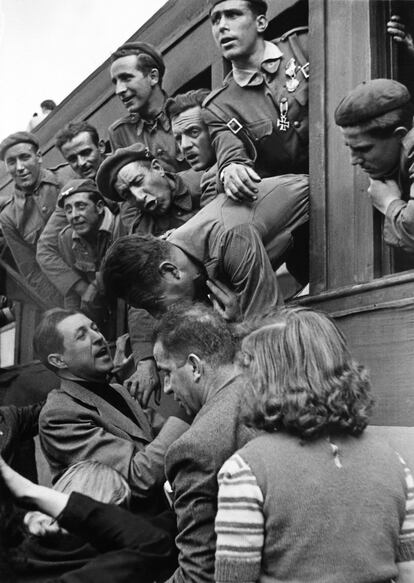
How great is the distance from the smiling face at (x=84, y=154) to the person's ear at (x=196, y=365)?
3199 millimetres

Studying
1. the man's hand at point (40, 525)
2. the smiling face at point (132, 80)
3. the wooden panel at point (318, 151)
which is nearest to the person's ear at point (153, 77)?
the smiling face at point (132, 80)

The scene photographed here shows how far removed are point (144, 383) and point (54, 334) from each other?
1.77 ft

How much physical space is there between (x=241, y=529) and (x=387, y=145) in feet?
6.06

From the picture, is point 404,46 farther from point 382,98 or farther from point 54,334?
point 54,334

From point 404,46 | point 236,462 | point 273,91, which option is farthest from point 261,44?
→ point 236,462

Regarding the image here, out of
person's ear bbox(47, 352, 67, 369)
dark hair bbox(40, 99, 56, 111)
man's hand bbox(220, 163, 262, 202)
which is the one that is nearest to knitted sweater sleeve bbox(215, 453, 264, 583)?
person's ear bbox(47, 352, 67, 369)

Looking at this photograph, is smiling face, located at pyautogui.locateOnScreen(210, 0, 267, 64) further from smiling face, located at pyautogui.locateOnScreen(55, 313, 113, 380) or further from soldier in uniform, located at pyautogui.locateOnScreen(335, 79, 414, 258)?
smiling face, located at pyautogui.locateOnScreen(55, 313, 113, 380)

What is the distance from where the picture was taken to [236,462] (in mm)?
1897

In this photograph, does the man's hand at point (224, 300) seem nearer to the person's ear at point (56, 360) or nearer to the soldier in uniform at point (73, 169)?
the person's ear at point (56, 360)

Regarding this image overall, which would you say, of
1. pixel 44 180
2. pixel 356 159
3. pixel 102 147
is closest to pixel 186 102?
pixel 356 159

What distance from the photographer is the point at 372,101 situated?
10.7 ft

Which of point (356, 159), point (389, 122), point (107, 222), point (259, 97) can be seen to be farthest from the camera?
point (107, 222)

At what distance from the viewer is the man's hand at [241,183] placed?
3715 mm

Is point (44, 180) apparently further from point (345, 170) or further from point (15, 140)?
point (345, 170)
